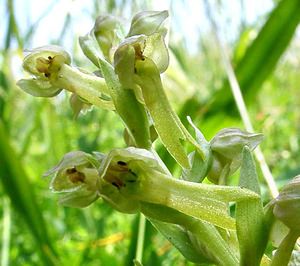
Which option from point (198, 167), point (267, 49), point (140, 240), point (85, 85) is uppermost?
point (267, 49)

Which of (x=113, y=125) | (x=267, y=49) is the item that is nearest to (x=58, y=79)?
(x=267, y=49)

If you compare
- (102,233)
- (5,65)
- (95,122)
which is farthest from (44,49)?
(95,122)

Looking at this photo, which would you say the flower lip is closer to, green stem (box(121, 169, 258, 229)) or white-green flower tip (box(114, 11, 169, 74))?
white-green flower tip (box(114, 11, 169, 74))

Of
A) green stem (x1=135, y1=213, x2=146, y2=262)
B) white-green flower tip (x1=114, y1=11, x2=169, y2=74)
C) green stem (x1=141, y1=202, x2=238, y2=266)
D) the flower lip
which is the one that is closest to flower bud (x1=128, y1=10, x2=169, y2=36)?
white-green flower tip (x1=114, y1=11, x2=169, y2=74)

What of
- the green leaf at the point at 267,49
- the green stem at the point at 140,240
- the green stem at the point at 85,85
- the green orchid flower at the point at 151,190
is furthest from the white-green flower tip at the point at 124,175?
the green leaf at the point at 267,49

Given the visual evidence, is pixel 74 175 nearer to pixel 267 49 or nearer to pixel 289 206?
pixel 289 206

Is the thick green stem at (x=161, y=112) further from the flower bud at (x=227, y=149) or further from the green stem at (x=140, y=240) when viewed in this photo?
the green stem at (x=140, y=240)
